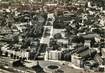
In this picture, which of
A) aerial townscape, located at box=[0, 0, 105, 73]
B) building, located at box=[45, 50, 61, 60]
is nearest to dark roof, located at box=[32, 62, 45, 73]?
aerial townscape, located at box=[0, 0, 105, 73]

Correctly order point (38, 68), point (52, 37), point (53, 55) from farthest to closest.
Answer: point (52, 37), point (53, 55), point (38, 68)

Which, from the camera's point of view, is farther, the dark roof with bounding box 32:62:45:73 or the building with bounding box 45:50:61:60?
the building with bounding box 45:50:61:60

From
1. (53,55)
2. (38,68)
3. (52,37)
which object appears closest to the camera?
(38,68)

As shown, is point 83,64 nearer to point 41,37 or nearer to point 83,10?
point 41,37

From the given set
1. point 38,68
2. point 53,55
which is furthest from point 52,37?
point 38,68

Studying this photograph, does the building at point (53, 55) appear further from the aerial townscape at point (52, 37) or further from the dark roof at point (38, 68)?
the dark roof at point (38, 68)

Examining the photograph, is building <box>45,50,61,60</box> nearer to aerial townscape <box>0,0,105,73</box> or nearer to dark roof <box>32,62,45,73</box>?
aerial townscape <box>0,0,105,73</box>

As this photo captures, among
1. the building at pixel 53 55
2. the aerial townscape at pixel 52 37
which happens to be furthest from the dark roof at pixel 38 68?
the building at pixel 53 55

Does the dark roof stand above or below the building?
below

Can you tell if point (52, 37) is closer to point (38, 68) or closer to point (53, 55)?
point (53, 55)
